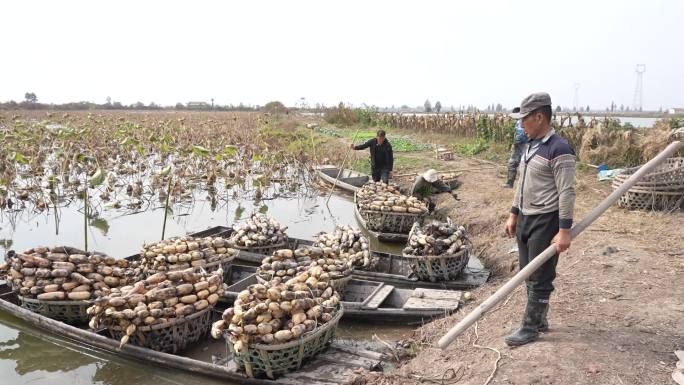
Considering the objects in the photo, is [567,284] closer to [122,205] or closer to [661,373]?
[661,373]

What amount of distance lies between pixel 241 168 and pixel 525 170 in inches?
448

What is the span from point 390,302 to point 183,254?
2.51 m

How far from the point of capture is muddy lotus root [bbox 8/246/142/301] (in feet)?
17.1

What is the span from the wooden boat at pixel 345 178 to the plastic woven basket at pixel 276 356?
26.1 feet

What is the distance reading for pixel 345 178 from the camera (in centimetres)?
1296

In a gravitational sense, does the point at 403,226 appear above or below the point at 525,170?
below

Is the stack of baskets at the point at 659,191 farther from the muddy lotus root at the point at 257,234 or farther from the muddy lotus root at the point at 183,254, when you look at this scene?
the muddy lotus root at the point at 183,254

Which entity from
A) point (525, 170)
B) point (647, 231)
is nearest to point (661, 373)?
point (525, 170)

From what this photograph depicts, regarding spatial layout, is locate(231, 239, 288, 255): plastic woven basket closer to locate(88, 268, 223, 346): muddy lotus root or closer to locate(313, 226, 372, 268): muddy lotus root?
locate(313, 226, 372, 268): muddy lotus root

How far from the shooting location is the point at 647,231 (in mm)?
6516

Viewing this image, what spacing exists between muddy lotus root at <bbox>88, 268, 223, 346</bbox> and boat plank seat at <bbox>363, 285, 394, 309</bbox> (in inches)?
63.2

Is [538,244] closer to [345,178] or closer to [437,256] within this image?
[437,256]

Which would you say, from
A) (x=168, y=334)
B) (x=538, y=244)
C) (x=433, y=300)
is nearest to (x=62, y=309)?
(x=168, y=334)

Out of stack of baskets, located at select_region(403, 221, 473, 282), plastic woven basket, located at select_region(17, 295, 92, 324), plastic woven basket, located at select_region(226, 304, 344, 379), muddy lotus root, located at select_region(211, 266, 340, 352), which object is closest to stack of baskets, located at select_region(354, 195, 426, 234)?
stack of baskets, located at select_region(403, 221, 473, 282)
